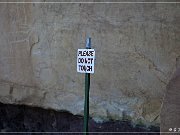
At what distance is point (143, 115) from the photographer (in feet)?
18.4

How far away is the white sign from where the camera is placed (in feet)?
13.8

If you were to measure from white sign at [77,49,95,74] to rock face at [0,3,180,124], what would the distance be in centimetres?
142

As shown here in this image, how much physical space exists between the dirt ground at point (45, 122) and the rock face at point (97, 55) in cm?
12

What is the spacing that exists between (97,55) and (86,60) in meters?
1.51

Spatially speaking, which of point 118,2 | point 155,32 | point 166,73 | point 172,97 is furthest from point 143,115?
point 172,97

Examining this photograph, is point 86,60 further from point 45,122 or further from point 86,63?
point 45,122

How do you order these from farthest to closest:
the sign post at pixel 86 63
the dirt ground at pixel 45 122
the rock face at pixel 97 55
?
1. the dirt ground at pixel 45 122
2. the rock face at pixel 97 55
3. the sign post at pixel 86 63

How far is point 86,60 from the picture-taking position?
13.9 feet

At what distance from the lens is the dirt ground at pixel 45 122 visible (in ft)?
18.9

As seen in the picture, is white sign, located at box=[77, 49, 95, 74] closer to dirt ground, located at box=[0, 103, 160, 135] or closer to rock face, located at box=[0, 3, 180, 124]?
rock face, located at box=[0, 3, 180, 124]

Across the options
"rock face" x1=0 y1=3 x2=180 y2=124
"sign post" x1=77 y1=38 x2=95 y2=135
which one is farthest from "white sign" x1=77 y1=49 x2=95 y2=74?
"rock face" x1=0 y1=3 x2=180 y2=124

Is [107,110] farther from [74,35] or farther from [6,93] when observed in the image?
[6,93]

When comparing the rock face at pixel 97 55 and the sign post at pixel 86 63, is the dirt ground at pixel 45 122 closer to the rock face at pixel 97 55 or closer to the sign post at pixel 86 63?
the rock face at pixel 97 55

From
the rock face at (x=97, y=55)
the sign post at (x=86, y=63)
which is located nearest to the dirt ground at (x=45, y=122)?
the rock face at (x=97, y=55)
